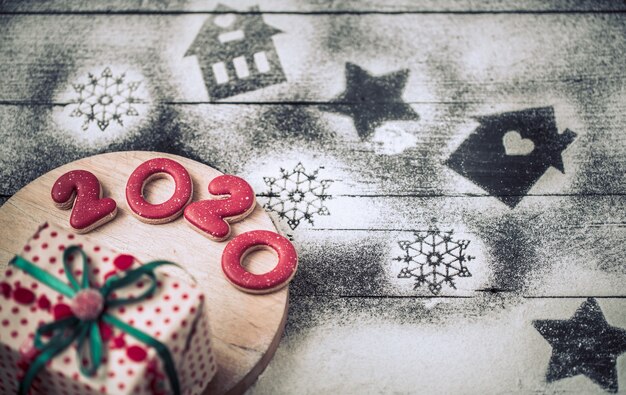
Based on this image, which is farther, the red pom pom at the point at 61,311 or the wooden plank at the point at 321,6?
the wooden plank at the point at 321,6

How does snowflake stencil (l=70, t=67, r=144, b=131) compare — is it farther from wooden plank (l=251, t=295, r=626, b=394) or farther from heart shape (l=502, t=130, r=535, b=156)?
heart shape (l=502, t=130, r=535, b=156)

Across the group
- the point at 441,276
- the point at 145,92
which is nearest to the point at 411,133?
the point at 441,276

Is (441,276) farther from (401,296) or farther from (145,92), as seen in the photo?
(145,92)

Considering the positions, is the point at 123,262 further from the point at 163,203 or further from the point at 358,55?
the point at 358,55

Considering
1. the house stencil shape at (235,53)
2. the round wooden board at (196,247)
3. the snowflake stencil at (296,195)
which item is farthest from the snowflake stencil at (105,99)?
the snowflake stencil at (296,195)

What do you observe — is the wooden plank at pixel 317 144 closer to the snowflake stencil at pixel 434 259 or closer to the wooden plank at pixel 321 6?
the snowflake stencil at pixel 434 259

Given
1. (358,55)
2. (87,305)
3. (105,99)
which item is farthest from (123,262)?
(358,55)
